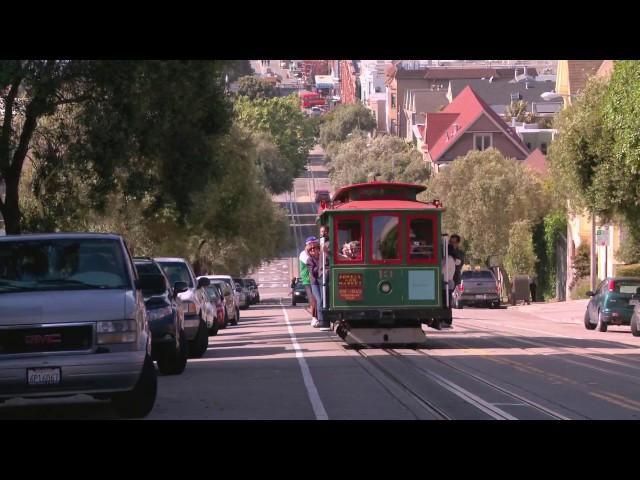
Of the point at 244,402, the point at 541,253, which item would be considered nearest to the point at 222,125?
the point at 244,402

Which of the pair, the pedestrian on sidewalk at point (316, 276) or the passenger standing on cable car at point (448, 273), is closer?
the passenger standing on cable car at point (448, 273)

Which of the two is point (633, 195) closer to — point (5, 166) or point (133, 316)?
point (5, 166)

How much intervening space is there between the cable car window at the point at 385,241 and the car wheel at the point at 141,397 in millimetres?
10382

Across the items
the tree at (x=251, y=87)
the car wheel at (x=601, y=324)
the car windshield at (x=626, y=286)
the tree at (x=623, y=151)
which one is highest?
the tree at (x=251, y=87)

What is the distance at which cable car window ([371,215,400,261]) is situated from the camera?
23766mm

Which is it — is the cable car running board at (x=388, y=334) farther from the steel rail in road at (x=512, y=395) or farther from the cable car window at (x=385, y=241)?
the steel rail in road at (x=512, y=395)

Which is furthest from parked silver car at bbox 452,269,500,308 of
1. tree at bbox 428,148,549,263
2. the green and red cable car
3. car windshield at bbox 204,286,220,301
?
the green and red cable car

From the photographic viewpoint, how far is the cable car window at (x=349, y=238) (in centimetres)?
2380

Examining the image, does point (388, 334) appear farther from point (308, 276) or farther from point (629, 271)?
point (629, 271)

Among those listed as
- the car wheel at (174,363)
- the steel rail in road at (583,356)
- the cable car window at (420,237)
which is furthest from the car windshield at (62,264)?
the cable car window at (420,237)

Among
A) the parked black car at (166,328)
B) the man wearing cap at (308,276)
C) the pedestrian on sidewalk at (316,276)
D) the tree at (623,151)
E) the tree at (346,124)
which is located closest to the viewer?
the parked black car at (166,328)
